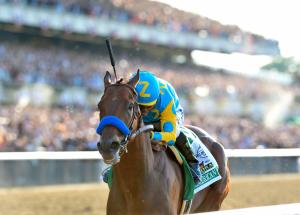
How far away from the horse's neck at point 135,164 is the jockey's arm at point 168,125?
0.18 metres

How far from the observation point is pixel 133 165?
12.6ft

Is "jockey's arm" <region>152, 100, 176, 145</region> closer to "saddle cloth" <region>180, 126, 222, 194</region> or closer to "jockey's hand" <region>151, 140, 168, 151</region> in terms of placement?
"jockey's hand" <region>151, 140, 168, 151</region>

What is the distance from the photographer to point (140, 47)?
2533 cm

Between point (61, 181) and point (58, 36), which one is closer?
point (61, 181)

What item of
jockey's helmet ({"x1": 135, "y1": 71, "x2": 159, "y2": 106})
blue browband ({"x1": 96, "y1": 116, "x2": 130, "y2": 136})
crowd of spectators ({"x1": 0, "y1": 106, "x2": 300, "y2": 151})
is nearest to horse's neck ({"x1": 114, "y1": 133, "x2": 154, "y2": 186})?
jockey's helmet ({"x1": 135, "y1": 71, "x2": 159, "y2": 106})

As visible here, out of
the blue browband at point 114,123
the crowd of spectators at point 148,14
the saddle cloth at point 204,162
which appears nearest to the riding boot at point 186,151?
the saddle cloth at point 204,162

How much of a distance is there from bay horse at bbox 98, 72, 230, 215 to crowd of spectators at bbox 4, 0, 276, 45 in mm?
16842

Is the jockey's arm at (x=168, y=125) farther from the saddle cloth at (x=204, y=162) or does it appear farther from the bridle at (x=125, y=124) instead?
the saddle cloth at (x=204, y=162)

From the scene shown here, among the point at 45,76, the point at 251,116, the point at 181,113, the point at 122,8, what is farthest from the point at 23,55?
the point at 181,113

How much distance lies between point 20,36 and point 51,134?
866 centimetres

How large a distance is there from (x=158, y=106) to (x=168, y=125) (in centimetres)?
15

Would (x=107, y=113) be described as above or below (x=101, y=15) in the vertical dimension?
below

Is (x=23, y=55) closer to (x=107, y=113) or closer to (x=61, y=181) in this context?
(x=61, y=181)

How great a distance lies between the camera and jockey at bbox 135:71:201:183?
3.81 metres
